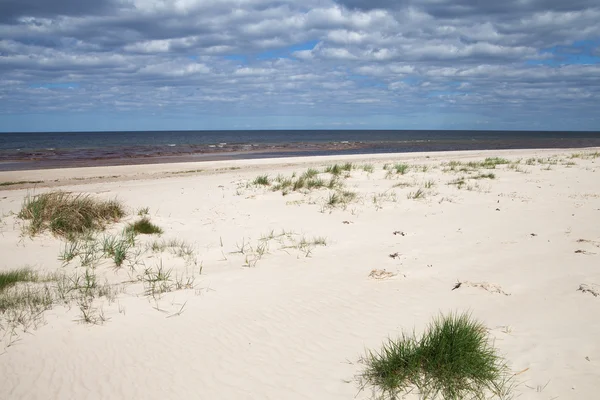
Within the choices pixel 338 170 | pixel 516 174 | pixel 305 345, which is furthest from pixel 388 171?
pixel 305 345

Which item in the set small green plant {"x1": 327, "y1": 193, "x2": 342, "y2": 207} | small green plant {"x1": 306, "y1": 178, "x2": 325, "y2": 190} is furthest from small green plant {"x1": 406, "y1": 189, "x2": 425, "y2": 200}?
small green plant {"x1": 306, "y1": 178, "x2": 325, "y2": 190}

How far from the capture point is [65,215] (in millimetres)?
8062

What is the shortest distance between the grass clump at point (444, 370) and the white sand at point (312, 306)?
0.61ft

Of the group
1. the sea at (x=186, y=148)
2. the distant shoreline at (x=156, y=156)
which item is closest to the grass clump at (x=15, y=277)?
the distant shoreline at (x=156, y=156)

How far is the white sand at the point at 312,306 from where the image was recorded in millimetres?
3498

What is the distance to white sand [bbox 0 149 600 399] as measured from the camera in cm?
350

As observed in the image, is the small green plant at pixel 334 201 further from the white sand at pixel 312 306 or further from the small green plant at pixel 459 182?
the small green plant at pixel 459 182

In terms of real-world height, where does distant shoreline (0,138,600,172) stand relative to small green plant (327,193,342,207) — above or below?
above

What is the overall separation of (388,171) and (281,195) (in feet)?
19.2

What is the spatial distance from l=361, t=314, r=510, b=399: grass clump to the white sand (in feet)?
0.61

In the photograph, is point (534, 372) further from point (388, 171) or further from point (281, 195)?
point (388, 171)

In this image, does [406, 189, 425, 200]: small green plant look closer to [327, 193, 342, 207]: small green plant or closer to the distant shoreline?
[327, 193, 342, 207]: small green plant

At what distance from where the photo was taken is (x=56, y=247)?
24.0 ft

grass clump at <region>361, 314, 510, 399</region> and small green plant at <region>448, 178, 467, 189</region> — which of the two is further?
small green plant at <region>448, 178, 467, 189</region>
